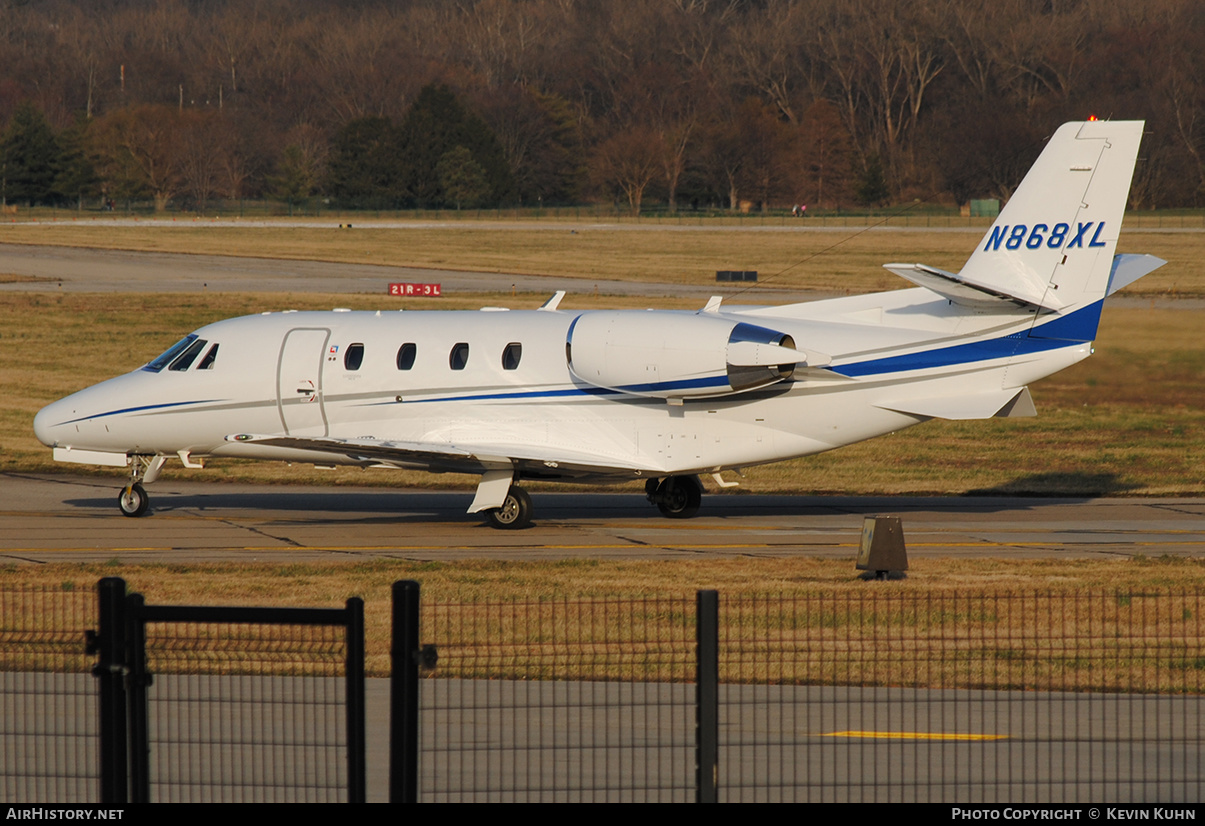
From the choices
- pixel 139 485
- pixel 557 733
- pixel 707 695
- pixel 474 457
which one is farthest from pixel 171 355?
pixel 707 695

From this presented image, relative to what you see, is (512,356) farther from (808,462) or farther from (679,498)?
(808,462)

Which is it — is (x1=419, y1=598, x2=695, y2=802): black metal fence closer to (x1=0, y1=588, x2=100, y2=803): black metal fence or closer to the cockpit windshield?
(x1=0, y1=588, x2=100, y2=803): black metal fence

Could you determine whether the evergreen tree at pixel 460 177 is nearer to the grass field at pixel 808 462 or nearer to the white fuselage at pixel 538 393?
the grass field at pixel 808 462

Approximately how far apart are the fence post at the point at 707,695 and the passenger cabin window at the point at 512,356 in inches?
595

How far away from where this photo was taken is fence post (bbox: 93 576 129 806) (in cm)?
793

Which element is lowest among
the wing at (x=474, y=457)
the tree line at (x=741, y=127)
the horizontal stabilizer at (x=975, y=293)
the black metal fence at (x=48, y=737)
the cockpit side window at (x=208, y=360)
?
the black metal fence at (x=48, y=737)

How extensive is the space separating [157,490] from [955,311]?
15.6m

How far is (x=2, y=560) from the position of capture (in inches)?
790

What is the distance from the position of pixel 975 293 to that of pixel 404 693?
51.0ft

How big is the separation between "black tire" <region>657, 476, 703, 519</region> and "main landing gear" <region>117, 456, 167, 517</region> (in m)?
8.57

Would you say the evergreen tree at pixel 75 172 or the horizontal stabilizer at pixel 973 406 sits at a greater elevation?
the evergreen tree at pixel 75 172

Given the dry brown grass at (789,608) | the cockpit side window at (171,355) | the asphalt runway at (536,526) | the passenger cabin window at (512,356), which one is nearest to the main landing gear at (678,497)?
the asphalt runway at (536,526)

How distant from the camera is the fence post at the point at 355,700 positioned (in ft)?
25.6

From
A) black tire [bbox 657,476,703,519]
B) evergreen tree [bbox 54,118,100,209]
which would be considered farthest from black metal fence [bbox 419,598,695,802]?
evergreen tree [bbox 54,118,100,209]
